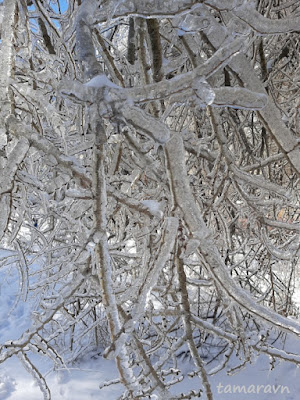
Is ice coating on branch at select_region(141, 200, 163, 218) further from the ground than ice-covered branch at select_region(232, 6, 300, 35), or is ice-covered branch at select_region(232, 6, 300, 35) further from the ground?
ice-covered branch at select_region(232, 6, 300, 35)

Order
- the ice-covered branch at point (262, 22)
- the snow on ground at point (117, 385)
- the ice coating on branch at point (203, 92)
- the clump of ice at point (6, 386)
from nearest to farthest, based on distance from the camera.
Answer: the ice coating on branch at point (203, 92) → the ice-covered branch at point (262, 22) → the snow on ground at point (117, 385) → the clump of ice at point (6, 386)

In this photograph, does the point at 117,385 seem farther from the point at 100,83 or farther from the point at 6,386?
the point at 100,83

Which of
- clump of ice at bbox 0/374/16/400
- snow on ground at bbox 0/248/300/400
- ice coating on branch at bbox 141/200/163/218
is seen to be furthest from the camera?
clump of ice at bbox 0/374/16/400

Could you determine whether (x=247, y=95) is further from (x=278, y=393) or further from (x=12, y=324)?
(x=12, y=324)

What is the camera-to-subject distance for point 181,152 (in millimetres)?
636

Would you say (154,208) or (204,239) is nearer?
(204,239)

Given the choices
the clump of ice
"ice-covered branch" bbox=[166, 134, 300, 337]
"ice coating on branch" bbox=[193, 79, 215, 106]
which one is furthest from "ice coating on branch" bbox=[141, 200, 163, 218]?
the clump of ice

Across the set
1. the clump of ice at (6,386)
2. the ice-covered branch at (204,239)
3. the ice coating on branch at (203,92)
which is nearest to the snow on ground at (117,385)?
the clump of ice at (6,386)

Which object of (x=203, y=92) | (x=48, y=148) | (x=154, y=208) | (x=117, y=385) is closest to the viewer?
(x=203, y=92)

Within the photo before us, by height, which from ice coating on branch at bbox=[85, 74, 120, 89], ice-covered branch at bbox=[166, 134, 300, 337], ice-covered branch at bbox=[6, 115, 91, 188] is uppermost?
ice-covered branch at bbox=[6, 115, 91, 188]

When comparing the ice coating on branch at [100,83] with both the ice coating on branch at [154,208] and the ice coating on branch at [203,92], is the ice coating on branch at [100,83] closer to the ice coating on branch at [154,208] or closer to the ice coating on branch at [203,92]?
the ice coating on branch at [203,92]

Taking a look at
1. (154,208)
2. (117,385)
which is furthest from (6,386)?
(154,208)

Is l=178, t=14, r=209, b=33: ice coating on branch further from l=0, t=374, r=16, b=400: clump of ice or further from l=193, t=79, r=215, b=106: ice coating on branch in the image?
l=0, t=374, r=16, b=400: clump of ice

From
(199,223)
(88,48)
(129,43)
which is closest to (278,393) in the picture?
(129,43)
